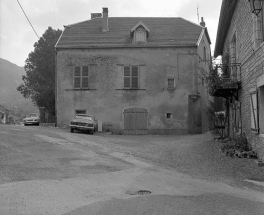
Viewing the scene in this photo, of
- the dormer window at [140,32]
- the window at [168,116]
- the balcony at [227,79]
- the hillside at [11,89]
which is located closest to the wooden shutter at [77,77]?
the dormer window at [140,32]

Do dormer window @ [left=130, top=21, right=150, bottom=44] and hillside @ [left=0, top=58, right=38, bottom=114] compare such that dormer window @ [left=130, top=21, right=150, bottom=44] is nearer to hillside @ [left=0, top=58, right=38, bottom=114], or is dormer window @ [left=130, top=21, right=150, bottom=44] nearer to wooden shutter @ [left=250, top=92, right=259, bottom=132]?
wooden shutter @ [left=250, top=92, right=259, bottom=132]

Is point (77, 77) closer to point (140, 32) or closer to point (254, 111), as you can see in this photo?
point (140, 32)

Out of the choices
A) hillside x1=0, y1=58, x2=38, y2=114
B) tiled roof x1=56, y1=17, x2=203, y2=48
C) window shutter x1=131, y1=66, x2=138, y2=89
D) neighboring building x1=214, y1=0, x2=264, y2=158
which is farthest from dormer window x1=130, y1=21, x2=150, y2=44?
hillside x1=0, y1=58, x2=38, y2=114

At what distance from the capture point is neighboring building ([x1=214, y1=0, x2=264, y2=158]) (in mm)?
9477

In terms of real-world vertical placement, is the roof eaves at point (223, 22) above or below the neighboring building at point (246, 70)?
above

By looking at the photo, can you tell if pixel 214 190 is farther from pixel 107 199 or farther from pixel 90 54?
pixel 90 54

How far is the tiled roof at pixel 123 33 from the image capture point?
77.7ft

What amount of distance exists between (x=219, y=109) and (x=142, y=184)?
48.1ft

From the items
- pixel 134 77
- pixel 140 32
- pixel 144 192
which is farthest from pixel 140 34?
pixel 144 192

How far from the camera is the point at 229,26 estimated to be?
50.1 ft

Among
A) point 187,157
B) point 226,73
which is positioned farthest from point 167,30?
point 187,157

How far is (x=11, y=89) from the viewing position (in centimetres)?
11406

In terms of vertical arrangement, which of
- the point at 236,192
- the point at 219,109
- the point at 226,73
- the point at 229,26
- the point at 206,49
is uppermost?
the point at 206,49

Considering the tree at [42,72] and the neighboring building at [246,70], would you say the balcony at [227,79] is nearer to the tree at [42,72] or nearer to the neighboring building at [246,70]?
the neighboring building at [246,70]
